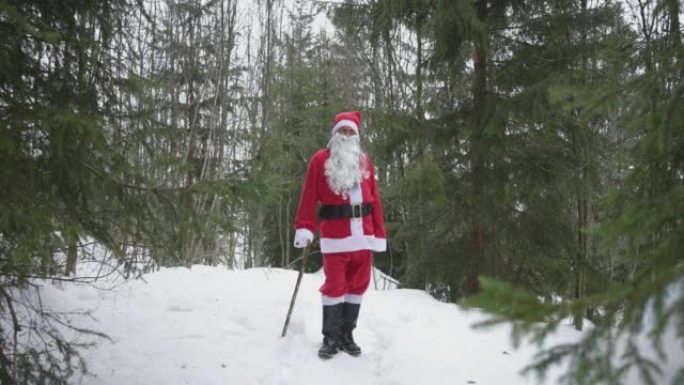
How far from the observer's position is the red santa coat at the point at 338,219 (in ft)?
13.9

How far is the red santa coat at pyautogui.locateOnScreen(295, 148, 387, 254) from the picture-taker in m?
4.24

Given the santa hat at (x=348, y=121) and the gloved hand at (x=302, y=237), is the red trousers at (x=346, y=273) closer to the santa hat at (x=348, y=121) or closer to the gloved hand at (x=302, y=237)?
the gloved hand at (x=302, y=237)

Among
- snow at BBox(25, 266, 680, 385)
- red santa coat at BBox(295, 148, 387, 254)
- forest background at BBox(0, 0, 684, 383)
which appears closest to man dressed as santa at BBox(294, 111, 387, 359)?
red santa coat at BBox(295, 148, 387, 254)

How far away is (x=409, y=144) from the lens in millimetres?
7262

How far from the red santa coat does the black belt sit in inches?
1.2

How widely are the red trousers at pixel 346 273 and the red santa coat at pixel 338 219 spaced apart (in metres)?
0.08

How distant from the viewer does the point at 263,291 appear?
5973mm

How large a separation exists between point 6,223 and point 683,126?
297cm

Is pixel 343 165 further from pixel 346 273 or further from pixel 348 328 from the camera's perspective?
pixel 348 328

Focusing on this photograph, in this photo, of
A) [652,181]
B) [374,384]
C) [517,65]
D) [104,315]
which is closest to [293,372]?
[374,384]

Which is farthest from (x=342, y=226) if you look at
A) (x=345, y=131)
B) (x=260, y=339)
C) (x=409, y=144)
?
(x=409, y=144)

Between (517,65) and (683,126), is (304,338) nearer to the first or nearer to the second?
(683,126)

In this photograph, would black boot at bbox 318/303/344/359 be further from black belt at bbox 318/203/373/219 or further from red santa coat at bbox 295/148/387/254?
black belt at bbox 318/203/373/219

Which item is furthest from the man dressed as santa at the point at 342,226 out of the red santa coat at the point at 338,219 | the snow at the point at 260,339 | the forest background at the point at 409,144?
the forest background at the point at 409,144
